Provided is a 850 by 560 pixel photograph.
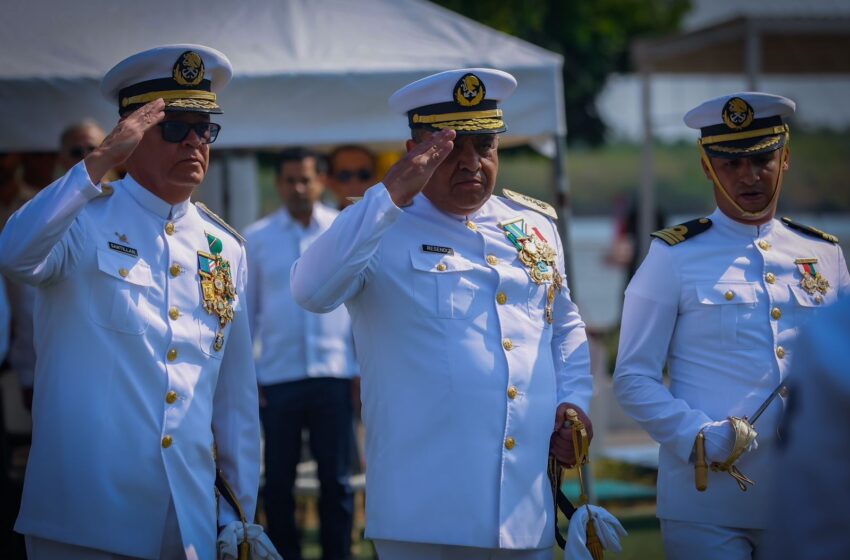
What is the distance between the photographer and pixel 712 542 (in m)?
4.02

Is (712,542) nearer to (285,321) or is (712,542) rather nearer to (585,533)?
(585,533)

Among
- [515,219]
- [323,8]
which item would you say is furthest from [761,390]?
[323,8]

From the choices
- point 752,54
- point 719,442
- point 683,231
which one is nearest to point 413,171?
point 683,231

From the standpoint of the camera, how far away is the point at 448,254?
385cm

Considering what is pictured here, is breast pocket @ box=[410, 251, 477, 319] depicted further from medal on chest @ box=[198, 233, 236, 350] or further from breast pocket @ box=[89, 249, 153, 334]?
breast pocket @ box=[89, 249, 153, 334]

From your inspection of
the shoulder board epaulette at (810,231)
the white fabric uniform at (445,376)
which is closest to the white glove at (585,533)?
the white fabric uniform at (445,376)

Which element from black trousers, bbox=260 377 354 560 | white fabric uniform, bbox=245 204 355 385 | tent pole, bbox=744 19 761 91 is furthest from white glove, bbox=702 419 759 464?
tent pole, bbox=744 19 761 91

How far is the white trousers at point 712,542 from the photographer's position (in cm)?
400

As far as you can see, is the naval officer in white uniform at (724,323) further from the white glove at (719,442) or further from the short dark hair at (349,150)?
the short dark hair at (349,150)

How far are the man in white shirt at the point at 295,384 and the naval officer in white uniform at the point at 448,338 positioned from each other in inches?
108

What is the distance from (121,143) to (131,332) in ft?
1.85

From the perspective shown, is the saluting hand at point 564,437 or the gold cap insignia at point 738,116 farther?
the gold cap insignia at point 738,116

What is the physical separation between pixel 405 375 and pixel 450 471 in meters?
0.33

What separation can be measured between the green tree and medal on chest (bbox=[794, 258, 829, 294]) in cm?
1251
